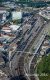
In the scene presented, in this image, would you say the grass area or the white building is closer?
the grass area

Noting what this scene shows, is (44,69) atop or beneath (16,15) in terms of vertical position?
atop

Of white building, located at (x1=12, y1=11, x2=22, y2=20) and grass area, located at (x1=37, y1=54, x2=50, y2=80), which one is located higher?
grass area, located at (x1=37, y1=54, x2=50, y2=80)

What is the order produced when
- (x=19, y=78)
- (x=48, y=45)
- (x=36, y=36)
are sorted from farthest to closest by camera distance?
1. (x=36, y=36)
2. (x=48, y=45)
3. (x=19, y=78)

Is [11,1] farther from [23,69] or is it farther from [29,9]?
[23,69]

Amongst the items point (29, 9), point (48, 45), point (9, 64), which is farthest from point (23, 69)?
point (29, 9)

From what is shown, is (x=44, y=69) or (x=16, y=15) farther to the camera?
(x=16, y=15)

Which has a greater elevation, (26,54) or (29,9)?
(26,54)

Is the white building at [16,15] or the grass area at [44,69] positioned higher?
the grass area at [44,69]

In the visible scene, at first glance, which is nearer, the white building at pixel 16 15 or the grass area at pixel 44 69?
the grass area at pixel 44 69
